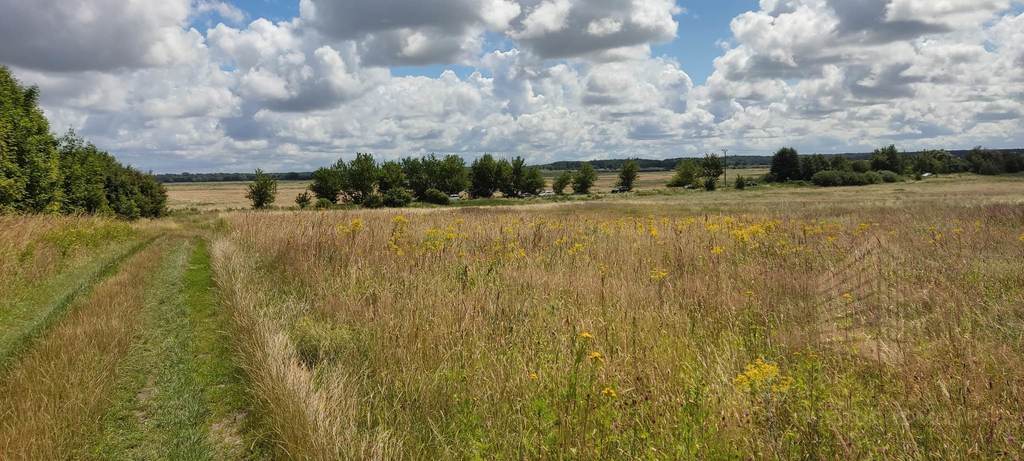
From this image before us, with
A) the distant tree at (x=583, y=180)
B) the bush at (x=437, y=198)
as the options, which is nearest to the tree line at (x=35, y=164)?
the bush at (x=437, y=198)

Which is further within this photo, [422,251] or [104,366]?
[422,251]

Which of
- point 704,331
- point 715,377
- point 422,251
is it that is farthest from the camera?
point 422,251

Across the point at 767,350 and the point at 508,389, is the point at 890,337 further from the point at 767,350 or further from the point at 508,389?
the point at 508,389

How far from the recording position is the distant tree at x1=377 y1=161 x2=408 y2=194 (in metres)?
94.6

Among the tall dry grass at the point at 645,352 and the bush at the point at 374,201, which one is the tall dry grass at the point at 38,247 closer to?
the tall dry grass at the point at 645,352

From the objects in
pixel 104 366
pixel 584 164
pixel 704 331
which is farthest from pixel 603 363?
pixel 584 164

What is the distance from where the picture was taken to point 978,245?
33.2 feet

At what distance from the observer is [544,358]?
16.3 feet

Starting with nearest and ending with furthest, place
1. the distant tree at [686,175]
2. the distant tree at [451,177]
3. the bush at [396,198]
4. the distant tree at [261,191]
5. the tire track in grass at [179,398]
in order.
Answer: the tire track in grass at [179,398], the distant tree at [261,191], the bush at [396,198], the distant tree at [451,177], the distant tree at [686,175]

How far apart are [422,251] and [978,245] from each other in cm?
1020

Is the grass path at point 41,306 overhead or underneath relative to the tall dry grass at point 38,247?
underneath

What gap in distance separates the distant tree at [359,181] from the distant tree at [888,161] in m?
108

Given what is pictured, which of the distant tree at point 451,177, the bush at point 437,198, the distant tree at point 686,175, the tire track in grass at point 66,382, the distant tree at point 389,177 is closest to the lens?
the tire track in grass at point 66,382

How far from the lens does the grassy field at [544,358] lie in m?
3.70
